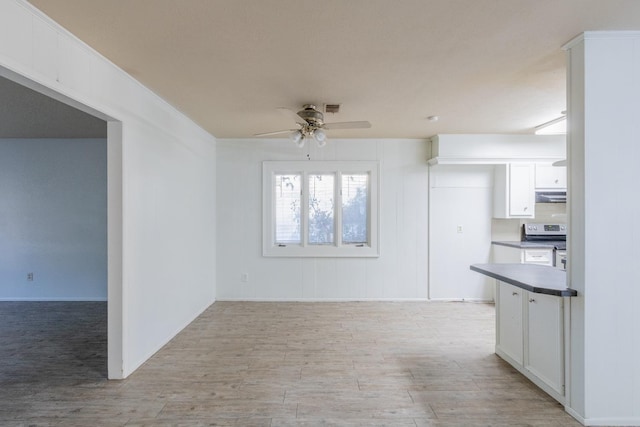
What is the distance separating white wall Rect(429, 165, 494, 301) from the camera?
489 centimetres

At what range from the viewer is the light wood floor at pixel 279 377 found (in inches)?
84.5

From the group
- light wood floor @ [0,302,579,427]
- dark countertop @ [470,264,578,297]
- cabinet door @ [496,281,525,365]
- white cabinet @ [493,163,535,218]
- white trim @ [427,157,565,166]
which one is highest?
white trim @ [427,157,565,166]

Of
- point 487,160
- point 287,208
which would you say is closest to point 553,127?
point 487,160

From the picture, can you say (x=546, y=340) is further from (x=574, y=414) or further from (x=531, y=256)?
(x=531, y=256)

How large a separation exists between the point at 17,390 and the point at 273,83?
313cm

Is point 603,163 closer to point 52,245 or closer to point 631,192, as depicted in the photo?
A: point 631,192

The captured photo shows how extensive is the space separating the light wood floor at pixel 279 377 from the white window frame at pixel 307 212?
1082 millimetres

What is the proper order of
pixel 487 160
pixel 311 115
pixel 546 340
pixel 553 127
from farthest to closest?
pixel 487 160, pixel 553 127, pixel 311 115, pixel 546 340

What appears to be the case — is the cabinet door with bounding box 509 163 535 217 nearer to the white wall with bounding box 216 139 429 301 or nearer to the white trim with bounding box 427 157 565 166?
the white trim with bounding box 427 157 565 166

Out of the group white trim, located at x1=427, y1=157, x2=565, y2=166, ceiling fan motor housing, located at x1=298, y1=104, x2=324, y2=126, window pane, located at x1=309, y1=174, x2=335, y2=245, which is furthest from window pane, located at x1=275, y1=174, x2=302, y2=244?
white trim, located at x1=427, y1=157, x2=565, y2=166

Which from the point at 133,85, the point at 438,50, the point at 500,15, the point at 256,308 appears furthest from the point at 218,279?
the point at 500,15

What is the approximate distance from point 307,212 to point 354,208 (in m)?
0.73

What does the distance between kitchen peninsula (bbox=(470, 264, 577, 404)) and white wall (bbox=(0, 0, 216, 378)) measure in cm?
308

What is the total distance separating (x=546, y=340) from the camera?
237 cm
